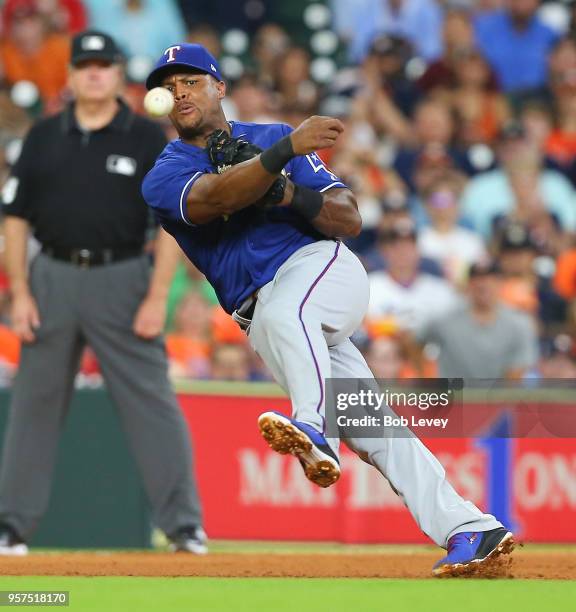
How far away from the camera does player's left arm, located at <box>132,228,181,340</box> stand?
22.9 ft

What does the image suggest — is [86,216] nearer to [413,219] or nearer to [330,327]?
[330,327]

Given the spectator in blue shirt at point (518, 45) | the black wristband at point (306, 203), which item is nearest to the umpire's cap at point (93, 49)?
the black wristband at point (306, 203)

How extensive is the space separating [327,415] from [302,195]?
0.84 m

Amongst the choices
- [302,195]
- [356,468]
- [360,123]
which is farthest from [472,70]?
[302,195]

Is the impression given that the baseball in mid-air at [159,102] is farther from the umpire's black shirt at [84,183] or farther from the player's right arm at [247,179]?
the umpire's black shirt at [84,183]

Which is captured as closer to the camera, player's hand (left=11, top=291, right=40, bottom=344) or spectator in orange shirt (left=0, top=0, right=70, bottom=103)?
player's hand (left=11, top=291, right=40, bottom=344)

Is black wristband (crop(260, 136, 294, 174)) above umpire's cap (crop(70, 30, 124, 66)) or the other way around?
the other way around

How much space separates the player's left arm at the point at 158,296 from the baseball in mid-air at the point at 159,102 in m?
1.43

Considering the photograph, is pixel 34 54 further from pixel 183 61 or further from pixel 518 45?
pixel 183 61

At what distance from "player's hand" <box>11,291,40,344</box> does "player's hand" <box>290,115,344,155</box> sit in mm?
2341

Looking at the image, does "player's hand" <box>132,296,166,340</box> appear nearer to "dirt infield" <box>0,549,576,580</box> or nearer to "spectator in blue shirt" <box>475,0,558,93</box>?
"dirt infield" <box>0,549,576,580</box>

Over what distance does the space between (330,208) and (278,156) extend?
432 millimetres

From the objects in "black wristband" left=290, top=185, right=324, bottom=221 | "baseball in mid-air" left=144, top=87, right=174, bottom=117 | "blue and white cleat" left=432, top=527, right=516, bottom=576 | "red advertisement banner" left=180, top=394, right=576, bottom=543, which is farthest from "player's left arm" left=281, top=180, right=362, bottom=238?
"red advertisement banner" left=180, top=394, right=576, bottom=543

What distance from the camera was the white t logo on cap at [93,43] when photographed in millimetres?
7102
